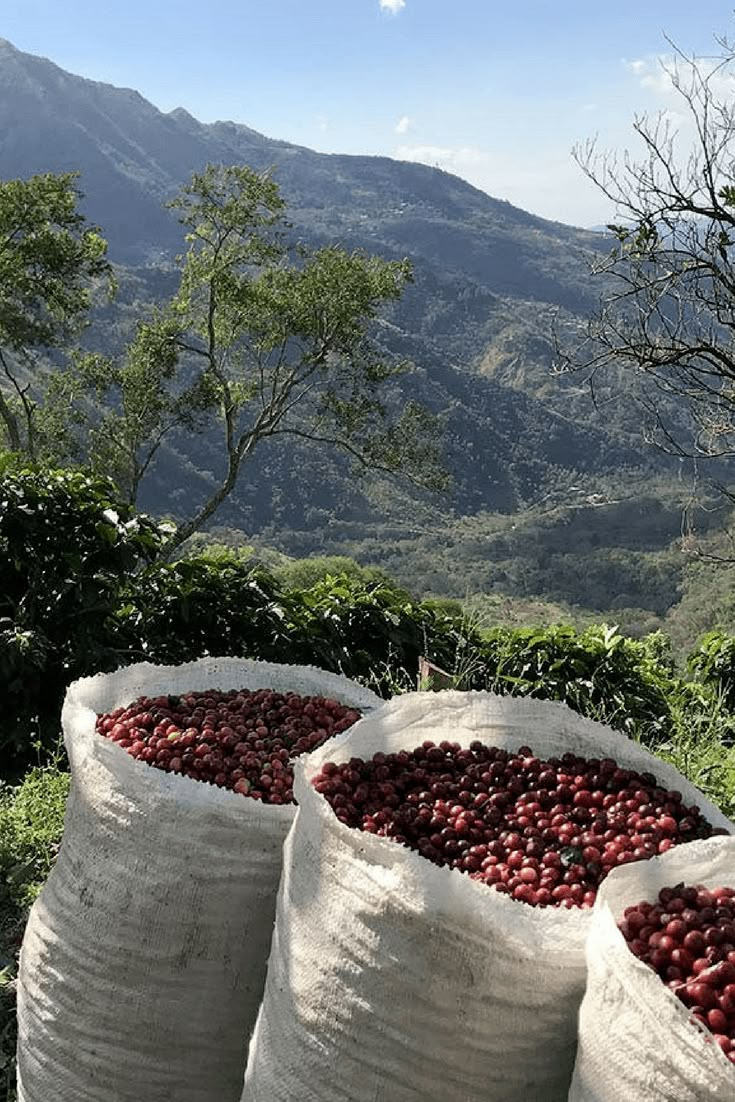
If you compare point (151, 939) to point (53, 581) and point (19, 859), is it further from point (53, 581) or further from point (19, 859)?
point (53, 581)

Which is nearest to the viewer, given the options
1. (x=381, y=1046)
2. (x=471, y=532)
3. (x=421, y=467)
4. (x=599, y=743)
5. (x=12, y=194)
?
(x=381, y=1046)

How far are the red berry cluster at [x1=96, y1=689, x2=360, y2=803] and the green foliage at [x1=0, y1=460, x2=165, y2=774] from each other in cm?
233

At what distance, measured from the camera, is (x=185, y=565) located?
557 centimetres

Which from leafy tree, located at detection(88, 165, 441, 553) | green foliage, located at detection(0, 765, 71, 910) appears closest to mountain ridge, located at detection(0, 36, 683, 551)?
leafy tree, located at detection(88, 165, 441, 553)

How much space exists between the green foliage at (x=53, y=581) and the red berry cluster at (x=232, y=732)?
2328 millimetres

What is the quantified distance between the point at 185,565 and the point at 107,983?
3.56 meters

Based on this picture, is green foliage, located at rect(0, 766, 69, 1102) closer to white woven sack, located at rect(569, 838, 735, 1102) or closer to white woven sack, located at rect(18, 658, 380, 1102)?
white woven sack, located at rect(18, 658, 380, 1102)

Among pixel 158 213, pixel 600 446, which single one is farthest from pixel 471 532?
pixel 158 213

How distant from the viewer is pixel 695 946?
58.6 inches

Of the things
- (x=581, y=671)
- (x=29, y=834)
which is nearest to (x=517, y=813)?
(x=29, y=834)

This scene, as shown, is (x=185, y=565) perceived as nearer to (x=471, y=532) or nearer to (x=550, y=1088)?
(x=550, y=1088)

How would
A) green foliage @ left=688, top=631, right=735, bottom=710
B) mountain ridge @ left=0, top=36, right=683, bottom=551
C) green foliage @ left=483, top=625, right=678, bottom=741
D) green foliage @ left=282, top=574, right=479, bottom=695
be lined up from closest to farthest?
green foliage @ left=282, top=574, right=479, bottom=695, green foliage @ left=483, top=625, right=678, bottom=741, green foliage @ left=688, top=631, right=735, bottom=710, mountain ridge @ left=0, top=36, right=683, bottom=551

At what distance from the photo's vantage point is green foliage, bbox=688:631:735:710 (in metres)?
6.68

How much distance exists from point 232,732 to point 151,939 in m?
0.48
